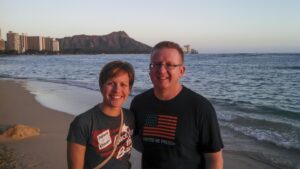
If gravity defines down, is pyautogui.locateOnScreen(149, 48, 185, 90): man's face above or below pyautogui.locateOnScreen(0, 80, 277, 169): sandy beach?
above

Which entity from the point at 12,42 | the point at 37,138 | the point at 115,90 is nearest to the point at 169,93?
the point at 115,90

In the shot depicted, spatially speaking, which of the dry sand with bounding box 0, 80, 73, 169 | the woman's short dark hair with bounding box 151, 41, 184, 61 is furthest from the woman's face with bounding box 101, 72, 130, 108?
the dry sand with bounding box 0, 80, 73, 169

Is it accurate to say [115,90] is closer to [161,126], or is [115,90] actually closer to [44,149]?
[161,126]

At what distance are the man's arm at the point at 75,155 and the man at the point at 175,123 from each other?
52 cm

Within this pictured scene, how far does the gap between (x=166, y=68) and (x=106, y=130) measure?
0.66 m

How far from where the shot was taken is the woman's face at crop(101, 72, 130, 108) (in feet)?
8.87

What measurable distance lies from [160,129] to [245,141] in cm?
660

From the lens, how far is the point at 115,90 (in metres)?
2.72

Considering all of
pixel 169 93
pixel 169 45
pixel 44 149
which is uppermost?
pixel 169 45

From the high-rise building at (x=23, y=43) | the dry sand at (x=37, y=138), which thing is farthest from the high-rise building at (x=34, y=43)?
the dry sand at (x=37, y=138)

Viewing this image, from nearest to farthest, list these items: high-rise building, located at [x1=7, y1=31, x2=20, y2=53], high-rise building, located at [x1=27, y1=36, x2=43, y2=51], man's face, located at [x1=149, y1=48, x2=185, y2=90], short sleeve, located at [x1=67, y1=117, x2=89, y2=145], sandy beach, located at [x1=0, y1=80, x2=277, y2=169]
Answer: short sleeve, located at [x1=67, y1=117, x2=89, y2=145]
man's face, located at [x1=149, y1=48, x2=185, y2=90]
sandy beach, located at [x1=0, y1=80, x2=277, y2=169]
high-rise building, located at [x1=7, y1=31, x2=20, y2=53]
high-rise building, located at [x1=27, y1=36, x2=43, y2=51]

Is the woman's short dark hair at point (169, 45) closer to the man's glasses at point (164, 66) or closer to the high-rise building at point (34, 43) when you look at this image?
the man's glasses at point (164, 66)

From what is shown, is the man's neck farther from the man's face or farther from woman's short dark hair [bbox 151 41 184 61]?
woman's short dark hair [bbox 151 41 184 61]

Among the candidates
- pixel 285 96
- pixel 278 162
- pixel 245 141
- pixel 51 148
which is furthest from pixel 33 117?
pixel 285 96
